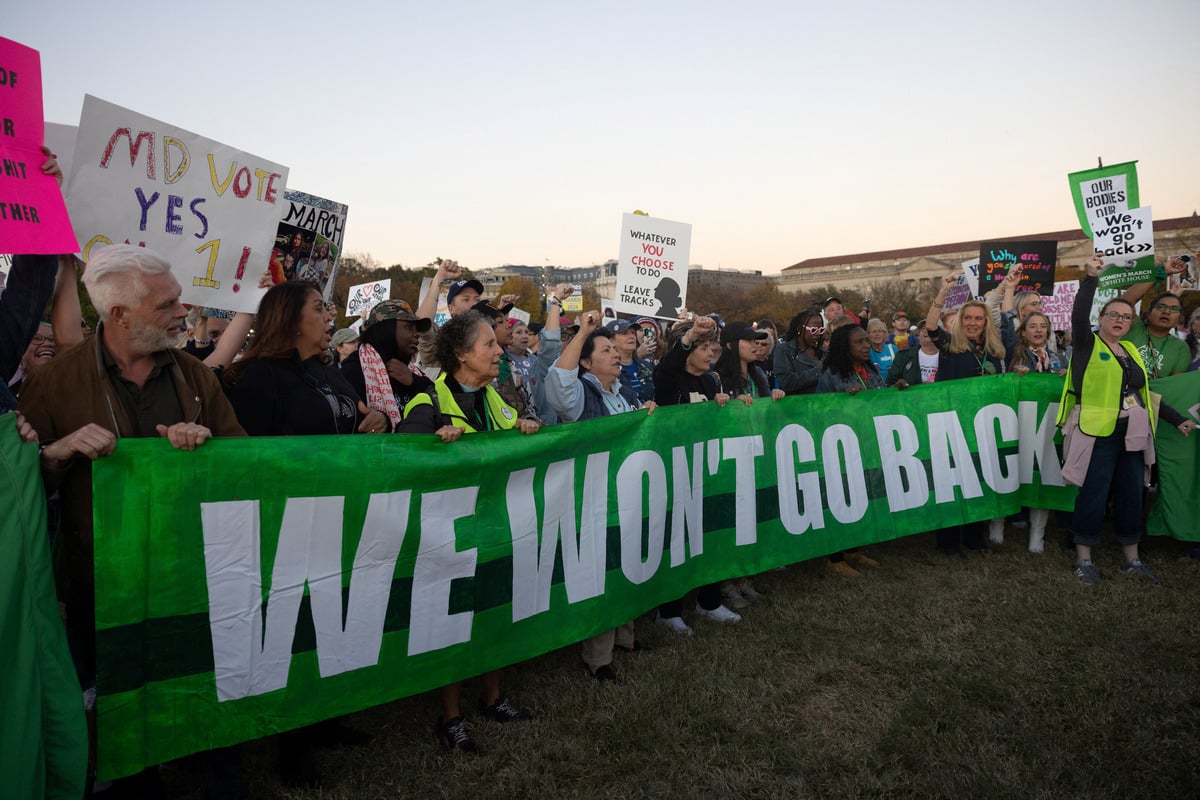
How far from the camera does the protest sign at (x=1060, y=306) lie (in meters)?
11.8

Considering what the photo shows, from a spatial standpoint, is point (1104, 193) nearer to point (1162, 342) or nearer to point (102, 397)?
point (1162, 342)

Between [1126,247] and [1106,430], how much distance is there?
202 centimetres

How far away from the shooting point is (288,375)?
3.23 meters

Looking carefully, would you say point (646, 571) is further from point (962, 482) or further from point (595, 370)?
point (962, 482)

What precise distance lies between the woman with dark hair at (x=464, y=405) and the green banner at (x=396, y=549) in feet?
0.46

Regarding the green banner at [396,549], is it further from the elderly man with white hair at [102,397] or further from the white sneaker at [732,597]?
the white sneaker at [732,597]

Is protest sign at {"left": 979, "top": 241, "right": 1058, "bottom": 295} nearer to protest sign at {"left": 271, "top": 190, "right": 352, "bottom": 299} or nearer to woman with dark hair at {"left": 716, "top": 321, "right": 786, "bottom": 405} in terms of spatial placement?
woman with dark hair at {"left": 716, "top": 321, "right": 786, "bottom": 405}

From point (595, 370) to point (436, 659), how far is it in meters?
1.84

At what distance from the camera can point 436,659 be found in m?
3.25

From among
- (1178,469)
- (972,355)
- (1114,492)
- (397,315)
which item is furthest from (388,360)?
(1178,469)

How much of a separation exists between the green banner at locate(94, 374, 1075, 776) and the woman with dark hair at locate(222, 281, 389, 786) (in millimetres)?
282

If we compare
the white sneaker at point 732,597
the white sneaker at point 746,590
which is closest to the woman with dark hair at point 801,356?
the white sneaker at point 746,590

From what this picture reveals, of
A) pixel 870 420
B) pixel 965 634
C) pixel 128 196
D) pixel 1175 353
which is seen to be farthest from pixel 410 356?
pixel 1175 353

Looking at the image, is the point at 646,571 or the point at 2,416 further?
the point at 646,571
